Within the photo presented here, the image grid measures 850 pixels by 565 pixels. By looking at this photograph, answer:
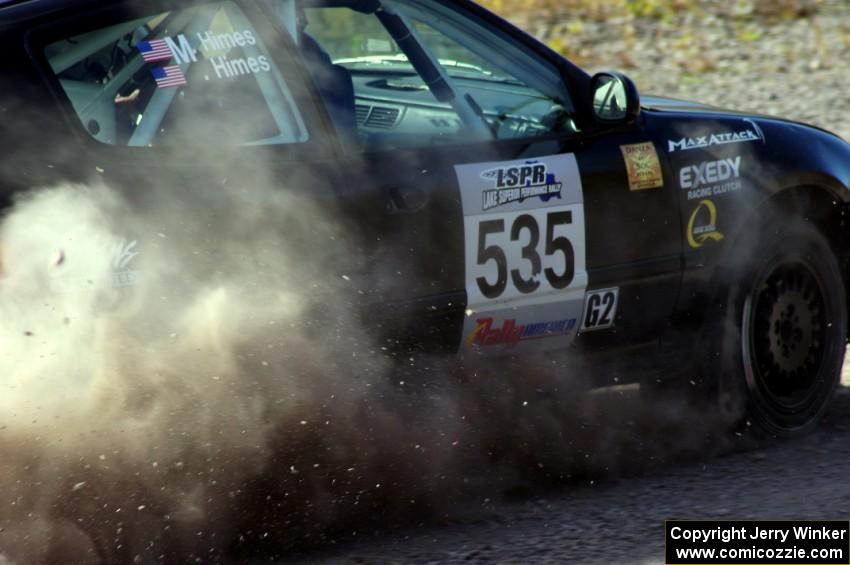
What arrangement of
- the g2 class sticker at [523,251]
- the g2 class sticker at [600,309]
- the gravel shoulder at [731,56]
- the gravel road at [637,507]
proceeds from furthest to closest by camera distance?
the gravel shoulder at [731,56] → the g2 class sticker at [600,309] → the g2 class sticker at [523,251] → the gravel road at [637,507]

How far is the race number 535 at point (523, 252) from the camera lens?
14.7 ft

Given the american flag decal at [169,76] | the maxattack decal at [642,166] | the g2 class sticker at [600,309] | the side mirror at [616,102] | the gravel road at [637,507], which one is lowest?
the gravel road at [637,507]

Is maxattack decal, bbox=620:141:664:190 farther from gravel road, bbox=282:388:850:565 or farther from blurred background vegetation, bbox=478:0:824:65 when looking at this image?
blurred background vegetation, bbox=478:0:824:65

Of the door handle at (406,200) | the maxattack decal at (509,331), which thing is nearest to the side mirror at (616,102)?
the maxattack decal at (509,331)

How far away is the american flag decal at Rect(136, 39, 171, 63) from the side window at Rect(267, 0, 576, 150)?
1.57 feet

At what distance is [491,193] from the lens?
14.8 feet

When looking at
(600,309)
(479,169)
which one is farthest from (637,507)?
(479,169)

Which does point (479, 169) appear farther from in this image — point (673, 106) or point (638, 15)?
point (638, 15)

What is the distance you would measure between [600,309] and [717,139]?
0.83 m

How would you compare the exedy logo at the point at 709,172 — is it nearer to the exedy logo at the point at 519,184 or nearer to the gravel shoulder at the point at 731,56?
the exedy logo at the point at 519,184

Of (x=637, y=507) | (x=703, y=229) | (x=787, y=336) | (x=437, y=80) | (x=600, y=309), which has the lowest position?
(x=637, y=507)

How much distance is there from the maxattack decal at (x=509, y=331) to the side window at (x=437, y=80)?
619 mm

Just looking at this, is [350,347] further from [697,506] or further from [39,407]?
[697,506]

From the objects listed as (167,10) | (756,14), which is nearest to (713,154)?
(167,10)
